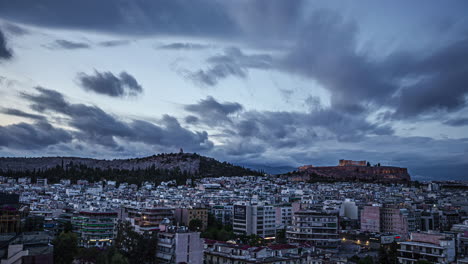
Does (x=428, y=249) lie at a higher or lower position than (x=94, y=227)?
lower

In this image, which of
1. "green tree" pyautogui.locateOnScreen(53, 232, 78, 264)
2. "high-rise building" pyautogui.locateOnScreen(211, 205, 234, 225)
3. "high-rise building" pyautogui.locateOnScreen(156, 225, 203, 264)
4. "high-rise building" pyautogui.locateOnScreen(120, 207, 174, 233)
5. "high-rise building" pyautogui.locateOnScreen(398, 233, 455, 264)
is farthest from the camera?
"high-rise building" pyautogui.locateOnScreen(211, 205, 234, 225)

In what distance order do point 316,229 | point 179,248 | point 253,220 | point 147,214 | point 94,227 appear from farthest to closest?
1. point 253,220
2. point 147,214
3. point 94,227
4. point 316,229
5. point 179,248

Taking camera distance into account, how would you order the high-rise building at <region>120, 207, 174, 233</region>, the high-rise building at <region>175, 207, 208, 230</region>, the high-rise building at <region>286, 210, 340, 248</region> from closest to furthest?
the high-rise building at <region>286, 210, 340, 248</region>
the high-rise building at <region>120, 207, 174, 233</region>
the high-rise building at <region>175, 207, 208, 230</region>

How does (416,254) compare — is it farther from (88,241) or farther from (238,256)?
(88,241)

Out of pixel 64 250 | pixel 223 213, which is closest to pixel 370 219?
pixel 223 213

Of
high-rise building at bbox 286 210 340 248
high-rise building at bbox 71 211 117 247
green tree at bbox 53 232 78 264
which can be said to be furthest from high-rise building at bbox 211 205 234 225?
green tree at bbox 53 232 78 264

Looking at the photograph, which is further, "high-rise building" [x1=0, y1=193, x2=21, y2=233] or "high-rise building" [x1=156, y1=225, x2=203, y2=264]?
"high-rise building" [x1=0, y1=193, x2=21, y2=233]

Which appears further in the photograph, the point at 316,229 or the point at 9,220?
the point at 316,229

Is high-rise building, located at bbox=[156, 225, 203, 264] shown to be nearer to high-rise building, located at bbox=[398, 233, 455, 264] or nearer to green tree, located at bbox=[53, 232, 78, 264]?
green tree, located at bbox=[53, 232, 78, 264]

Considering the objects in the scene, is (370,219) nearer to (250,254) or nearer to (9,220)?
(250,254)

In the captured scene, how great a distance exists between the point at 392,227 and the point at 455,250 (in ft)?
85.6

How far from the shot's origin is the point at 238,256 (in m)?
38.9

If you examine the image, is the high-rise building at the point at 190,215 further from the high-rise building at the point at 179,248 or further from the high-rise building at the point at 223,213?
the high-rise building at the point at 179,248

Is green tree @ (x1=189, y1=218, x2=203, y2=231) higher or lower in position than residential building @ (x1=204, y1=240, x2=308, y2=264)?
higher
